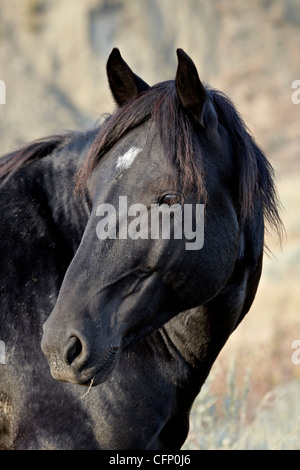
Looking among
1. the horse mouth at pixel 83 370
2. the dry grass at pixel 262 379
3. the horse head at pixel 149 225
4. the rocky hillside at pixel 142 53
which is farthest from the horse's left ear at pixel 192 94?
the rocky hillside at pixel 142 53

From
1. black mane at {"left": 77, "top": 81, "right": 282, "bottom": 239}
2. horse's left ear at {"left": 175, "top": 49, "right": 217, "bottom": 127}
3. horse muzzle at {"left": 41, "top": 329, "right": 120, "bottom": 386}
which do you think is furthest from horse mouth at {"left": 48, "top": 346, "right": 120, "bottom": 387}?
horse's left ear at {"left": 175, "top": 49, "right": 217, "bottom": 127}

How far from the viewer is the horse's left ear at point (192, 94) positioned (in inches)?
102

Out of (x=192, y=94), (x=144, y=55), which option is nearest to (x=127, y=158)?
(x=192, y=94)

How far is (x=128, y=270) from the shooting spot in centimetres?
250

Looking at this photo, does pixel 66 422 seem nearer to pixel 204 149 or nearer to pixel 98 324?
pixel 98 324

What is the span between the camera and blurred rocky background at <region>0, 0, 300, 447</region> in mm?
21703

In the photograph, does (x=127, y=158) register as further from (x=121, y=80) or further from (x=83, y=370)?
(x=83, y=370)

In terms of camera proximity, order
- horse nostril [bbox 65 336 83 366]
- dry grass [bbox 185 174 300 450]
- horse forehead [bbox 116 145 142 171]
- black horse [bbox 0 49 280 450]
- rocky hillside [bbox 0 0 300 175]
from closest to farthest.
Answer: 1. horse nostril [bbox 65 336 83 366]
2. black horse [bbox 0 49 280 450]
3. horse forehead [bbox 116 145 142 171]
4. dry grass [bbox 185 174 300 450]
5. rocky hillside [bbox 0 0 300 175]

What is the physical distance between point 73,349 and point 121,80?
50.4 inches

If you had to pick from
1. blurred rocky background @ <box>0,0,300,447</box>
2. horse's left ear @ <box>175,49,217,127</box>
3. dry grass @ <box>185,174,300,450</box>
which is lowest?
dry grass @ <box>185,174,300,450</box>

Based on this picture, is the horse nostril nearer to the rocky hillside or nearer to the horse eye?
the horse eye

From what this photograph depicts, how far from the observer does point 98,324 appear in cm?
240

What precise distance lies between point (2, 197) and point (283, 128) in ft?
72.4

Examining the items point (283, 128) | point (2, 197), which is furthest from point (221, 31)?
point (2, 197)
